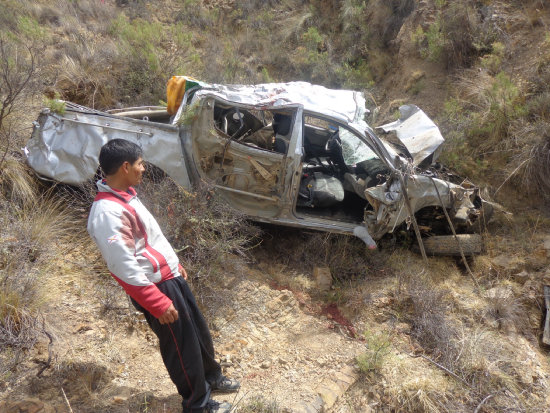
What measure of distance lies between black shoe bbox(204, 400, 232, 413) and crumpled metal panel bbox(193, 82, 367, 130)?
9.68 ft

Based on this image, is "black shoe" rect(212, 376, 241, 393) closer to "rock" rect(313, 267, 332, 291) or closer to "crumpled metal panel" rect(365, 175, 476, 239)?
"rock" rect(313, 267, 332, 291)

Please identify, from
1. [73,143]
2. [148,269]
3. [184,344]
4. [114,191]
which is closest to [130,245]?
[148,269]

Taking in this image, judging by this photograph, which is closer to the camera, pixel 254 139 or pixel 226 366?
pixel 226 366

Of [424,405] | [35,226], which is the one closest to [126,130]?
[35,226]

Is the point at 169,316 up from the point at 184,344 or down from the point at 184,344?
up

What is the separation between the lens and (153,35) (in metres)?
8.27

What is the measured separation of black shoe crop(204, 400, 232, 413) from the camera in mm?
2451

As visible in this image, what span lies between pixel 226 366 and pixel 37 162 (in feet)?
10.2

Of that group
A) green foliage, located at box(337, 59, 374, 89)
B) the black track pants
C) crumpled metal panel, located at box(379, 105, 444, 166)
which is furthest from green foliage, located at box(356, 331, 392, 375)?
green foliage, located at box(337, 59, 374, 89)

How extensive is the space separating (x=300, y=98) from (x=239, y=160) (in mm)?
988

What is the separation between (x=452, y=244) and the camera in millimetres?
4617

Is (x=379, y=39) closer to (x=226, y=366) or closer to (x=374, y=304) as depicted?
(x=374, y=304)

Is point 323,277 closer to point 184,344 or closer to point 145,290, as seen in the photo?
point 184,344

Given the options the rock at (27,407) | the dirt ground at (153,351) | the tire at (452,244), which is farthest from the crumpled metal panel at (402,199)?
the rock at (27,407)
